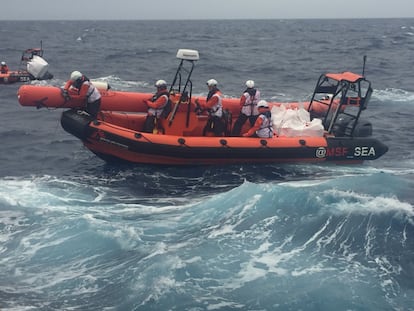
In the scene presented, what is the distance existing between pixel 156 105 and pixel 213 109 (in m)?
1.20

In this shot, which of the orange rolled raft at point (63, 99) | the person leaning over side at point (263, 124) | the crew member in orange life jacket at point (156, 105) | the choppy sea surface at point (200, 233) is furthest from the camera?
the crew member in orange life jacket at point (156, 105)

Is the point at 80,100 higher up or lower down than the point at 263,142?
higher up

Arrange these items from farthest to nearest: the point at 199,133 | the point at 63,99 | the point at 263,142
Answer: the point at 199,133 → the point at 263,142 → the point at 63,99

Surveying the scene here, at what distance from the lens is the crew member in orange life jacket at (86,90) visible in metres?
10.5

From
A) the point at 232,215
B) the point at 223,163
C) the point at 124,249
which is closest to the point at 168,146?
the point at 223,163

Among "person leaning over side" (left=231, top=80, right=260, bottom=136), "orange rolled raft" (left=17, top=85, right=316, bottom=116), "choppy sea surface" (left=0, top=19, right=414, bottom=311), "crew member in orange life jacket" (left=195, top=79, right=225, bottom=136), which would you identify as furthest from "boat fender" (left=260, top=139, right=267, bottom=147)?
"orange rolled raft" (left=17, top=85, right=316, bottom=116)

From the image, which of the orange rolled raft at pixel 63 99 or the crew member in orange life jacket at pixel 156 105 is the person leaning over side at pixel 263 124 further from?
the orange rolled raft at pixel 63 99

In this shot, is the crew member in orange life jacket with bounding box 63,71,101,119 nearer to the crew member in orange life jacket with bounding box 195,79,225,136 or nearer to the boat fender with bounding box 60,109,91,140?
the boat fender with bounding box 60,109,91,140

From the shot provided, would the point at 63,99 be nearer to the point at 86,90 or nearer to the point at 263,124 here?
the point at 86,90

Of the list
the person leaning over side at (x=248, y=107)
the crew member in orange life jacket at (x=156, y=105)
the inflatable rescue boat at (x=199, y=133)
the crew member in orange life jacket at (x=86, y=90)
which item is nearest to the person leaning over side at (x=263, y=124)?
the inflatable rescue boat at (x=199, y=133)

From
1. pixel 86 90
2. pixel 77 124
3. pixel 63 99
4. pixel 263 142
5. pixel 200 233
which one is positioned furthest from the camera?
pixel 263 142

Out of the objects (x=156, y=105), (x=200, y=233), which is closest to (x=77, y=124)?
(x=156, y=105)

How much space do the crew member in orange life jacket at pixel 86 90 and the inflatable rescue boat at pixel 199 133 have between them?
0.51 ft

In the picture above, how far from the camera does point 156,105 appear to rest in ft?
35.4
